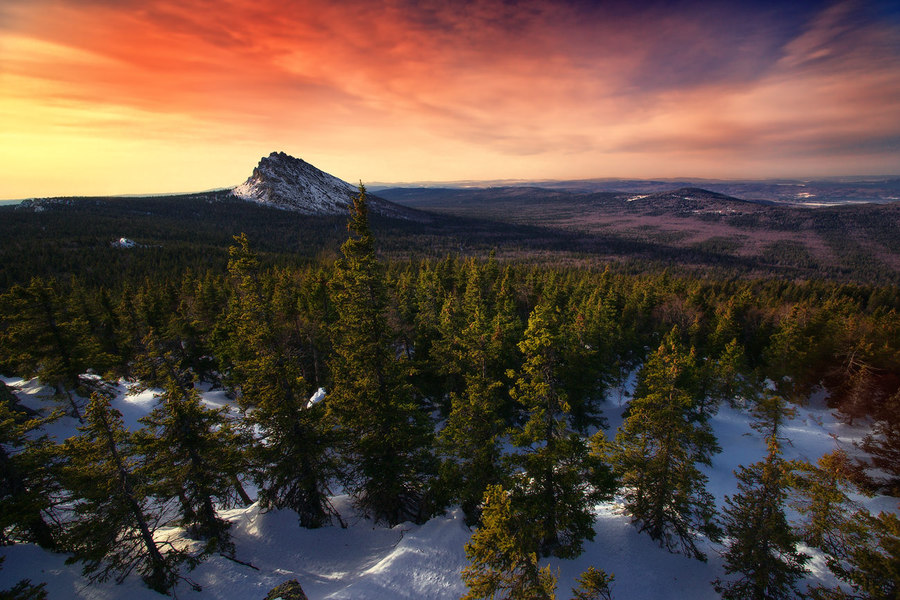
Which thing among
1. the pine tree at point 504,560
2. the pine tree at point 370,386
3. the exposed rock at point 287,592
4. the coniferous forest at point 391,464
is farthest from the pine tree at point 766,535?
the exposed rock at point 287,592

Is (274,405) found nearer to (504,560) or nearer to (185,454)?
(185,454)

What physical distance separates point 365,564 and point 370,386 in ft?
29.7

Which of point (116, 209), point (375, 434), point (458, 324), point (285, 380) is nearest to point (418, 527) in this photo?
point (375, 434)

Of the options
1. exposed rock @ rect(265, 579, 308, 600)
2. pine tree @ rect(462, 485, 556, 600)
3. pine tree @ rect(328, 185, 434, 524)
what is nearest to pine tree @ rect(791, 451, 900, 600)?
pine tree @ rect(462, 485, 556, 600)

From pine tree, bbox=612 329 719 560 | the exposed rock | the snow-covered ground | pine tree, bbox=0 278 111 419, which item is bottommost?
the snow-covered ground

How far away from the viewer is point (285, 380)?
16906mm

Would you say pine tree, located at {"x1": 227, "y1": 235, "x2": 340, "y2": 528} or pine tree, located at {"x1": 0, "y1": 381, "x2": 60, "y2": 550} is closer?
pine tree, located at {"x1": 0, "y1": 381, "x2": 60, "y2": 550}

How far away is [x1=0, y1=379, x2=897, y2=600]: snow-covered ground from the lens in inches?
575

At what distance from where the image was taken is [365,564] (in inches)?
702

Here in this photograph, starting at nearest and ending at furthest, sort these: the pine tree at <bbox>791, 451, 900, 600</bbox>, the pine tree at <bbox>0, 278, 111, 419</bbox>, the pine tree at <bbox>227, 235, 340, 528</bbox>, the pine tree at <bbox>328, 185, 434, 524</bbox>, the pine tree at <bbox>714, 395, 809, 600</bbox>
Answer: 1. the pine tree at <bbox>791, 451, 900, 600</bbox>
2. the pine tree at <bbox>714, 395, 809, 600</bbox>
3. the pine tree at <bbox>227, 235, 340, 528</bbox>
4. the pine tree at <bbox>328, 185, 434, 524</bbox>
5. the pine tree at <bbox>0, 278, 111, 419</bbox>

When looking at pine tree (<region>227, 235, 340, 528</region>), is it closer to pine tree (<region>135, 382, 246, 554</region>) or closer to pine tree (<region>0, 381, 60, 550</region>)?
pine tree (<region>135, 382, 246, 554</region>)

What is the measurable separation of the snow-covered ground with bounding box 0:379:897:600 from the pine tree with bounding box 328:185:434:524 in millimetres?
2489

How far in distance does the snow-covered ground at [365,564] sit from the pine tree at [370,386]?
249 centimetres

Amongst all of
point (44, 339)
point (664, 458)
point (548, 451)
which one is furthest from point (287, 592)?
point (44, 339)
